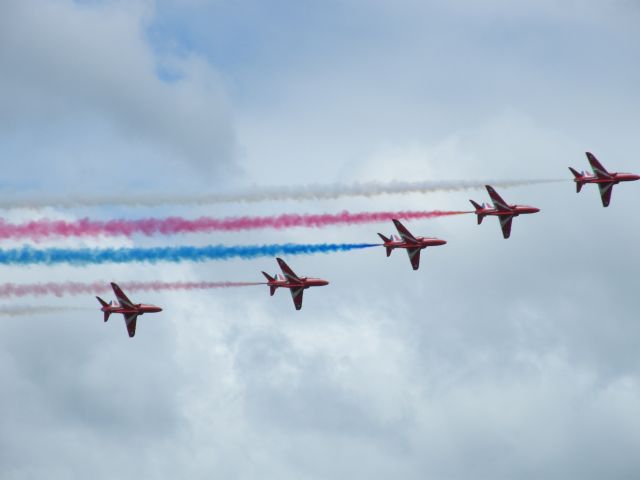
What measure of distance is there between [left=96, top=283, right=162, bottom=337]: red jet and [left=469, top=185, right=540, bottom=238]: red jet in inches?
1184

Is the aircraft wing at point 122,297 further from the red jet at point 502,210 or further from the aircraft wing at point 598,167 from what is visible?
the aircraft wing at point 598,167

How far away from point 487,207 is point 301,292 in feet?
60.8

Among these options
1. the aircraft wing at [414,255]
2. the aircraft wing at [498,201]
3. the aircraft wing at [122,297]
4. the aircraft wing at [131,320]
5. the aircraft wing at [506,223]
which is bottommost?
the aircraft wing at [131,320]

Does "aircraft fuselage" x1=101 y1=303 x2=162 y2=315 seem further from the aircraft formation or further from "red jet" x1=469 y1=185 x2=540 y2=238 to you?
"red jet" x1=469 y1=185 x2=540 y2=238

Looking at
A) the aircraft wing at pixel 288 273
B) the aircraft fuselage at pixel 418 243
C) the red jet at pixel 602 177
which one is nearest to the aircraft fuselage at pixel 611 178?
the red jet at pixel 602 177

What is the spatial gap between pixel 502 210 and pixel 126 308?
114 feet

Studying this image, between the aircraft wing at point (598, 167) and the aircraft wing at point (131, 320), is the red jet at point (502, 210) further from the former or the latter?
the aircraft wing at point (131, 320)

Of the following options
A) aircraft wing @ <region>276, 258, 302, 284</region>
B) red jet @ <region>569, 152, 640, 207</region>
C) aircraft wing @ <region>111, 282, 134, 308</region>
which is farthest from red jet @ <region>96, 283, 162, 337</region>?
red jet @ <region>569, 152, 640, 207</region>

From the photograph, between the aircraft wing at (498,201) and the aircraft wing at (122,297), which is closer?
the aircraft wing at (122,297)

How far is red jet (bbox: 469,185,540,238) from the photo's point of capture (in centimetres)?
10069

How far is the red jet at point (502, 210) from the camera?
100688mm

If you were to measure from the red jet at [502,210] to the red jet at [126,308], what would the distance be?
30.1 meters

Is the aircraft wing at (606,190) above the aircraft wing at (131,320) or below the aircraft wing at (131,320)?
above

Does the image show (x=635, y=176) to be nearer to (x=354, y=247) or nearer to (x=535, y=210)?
(x=535, y=210)
